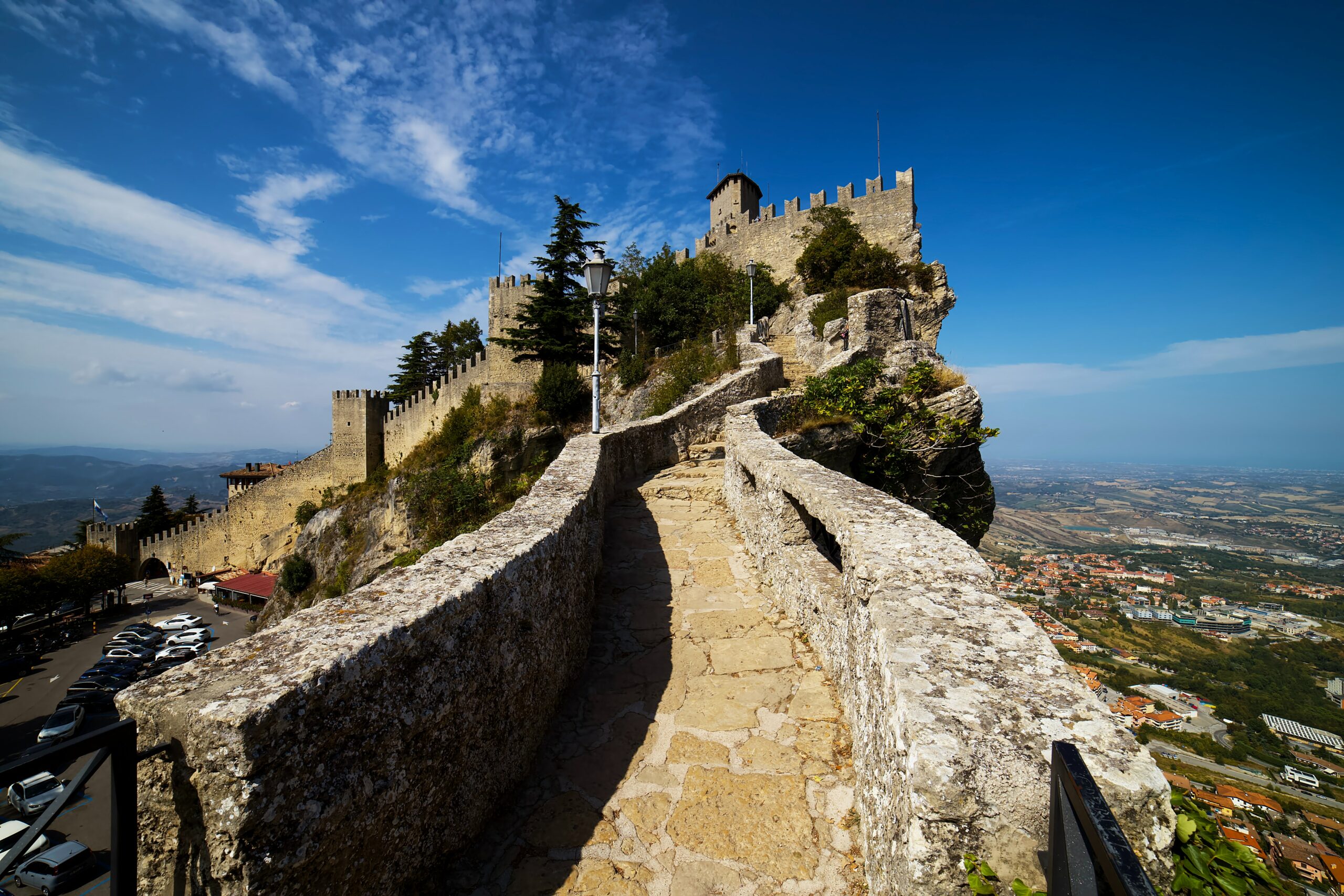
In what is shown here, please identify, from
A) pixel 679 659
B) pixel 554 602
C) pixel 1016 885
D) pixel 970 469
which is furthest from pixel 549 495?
pixel 970 469

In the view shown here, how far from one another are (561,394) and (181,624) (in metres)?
24.1

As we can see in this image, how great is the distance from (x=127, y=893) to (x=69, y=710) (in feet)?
82.0

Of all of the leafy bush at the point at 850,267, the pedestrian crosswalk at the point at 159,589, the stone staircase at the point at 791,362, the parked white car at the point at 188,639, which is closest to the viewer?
the stone staircase at the point at 791,362

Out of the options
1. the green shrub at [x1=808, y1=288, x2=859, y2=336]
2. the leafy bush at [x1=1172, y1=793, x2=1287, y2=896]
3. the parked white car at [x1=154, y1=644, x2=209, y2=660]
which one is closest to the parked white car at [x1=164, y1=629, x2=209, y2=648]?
the parked white car at [x1=154, y1=644, x2=209, y2=660]

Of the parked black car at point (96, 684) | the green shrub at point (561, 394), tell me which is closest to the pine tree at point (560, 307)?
the green shrub at point (561, 394)

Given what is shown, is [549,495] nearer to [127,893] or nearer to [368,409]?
[127,893]

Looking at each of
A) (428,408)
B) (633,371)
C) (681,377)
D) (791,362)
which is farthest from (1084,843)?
(428,408)

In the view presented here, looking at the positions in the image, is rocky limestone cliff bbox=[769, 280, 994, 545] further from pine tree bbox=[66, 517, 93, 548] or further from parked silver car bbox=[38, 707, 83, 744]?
pine tree bbox=[66, 517, 93, 548]

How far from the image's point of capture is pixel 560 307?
24.2 m

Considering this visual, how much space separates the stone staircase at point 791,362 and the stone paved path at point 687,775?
825 cm

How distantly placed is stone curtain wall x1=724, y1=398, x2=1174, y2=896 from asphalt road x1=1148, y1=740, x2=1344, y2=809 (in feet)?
20.4

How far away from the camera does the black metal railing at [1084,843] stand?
2.90 feet

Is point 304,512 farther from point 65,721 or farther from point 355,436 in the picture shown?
point 65,721

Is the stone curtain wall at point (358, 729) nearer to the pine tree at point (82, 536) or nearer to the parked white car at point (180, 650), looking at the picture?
the parked white car at point (180, 650)
